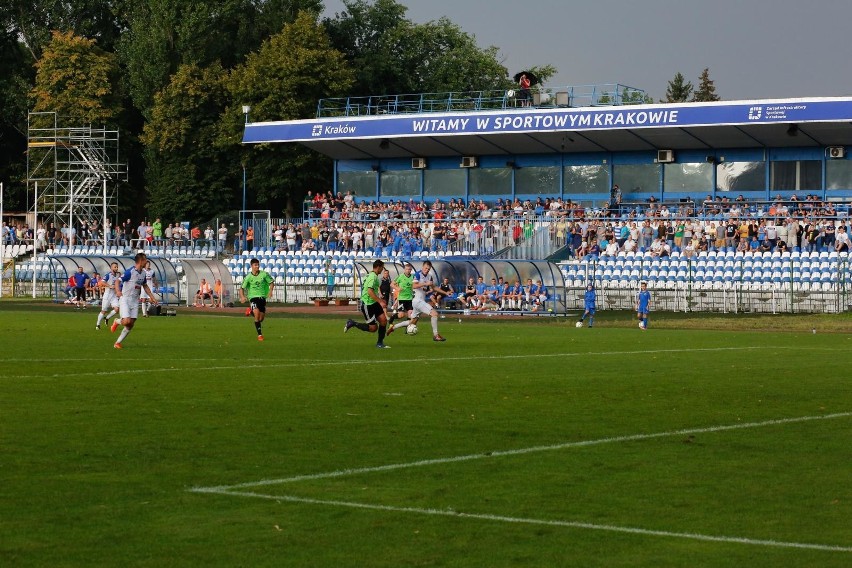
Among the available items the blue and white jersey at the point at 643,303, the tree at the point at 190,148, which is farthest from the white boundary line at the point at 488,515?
the tree at the point at 190,148

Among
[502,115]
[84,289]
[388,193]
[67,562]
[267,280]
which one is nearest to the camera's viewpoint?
[67,562]

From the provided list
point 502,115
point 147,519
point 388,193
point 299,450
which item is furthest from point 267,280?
point 388,193

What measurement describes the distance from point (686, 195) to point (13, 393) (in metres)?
50.6

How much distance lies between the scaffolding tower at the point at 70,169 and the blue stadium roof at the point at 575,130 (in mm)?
11382

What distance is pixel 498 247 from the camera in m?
56.4

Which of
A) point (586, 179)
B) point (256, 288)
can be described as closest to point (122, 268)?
point (256, 288)

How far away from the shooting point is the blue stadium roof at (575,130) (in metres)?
57.8

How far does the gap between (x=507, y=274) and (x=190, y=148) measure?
35779mm

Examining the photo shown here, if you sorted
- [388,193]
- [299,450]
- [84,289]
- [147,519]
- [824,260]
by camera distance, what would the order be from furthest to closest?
1. [388,193]
2. [84,289]
3. [824,260]
4. [299,450]
5. [147,519]

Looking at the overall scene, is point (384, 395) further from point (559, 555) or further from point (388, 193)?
point (388, 193)

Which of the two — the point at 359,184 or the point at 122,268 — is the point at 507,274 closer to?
the point at 122,268

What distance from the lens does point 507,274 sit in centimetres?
4909

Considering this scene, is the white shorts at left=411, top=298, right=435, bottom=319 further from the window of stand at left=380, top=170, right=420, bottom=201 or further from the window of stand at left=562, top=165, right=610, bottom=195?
the window of stand at left=380, top=170, right=420, bottom=201

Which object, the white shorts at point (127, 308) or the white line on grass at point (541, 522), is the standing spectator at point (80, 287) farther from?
the white line on grass at point (541, 522)
